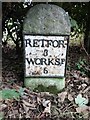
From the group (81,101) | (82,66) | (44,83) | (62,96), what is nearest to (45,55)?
(44,83)

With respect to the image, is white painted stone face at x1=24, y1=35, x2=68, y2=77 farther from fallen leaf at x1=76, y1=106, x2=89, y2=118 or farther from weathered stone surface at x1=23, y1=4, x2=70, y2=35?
fallen leaf at x1=76, y1=106, x2=89, y2=118

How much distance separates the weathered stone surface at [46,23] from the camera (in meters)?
2.52

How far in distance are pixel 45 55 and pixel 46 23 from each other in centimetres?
26

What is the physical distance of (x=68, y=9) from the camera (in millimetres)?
3547

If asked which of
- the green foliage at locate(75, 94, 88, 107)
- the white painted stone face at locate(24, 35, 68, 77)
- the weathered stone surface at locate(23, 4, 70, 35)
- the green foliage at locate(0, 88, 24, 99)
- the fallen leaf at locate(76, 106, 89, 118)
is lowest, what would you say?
the fallen leaf at locate(76, 106, 89, 118)

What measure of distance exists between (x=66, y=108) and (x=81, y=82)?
466mm

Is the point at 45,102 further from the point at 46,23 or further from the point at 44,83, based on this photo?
the point at 46,23

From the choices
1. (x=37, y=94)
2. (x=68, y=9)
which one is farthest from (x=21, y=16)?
(x=37, y=94)

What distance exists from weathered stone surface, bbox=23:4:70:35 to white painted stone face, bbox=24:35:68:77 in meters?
0.05

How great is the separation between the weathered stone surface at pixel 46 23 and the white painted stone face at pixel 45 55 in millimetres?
49

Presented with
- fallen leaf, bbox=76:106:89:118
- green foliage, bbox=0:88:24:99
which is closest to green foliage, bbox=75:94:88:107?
fallen leaf, bbox=76:106:89:118

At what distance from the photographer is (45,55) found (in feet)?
8.55

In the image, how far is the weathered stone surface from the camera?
99.3 inches

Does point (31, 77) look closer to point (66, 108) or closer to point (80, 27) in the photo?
point (66, 108)
